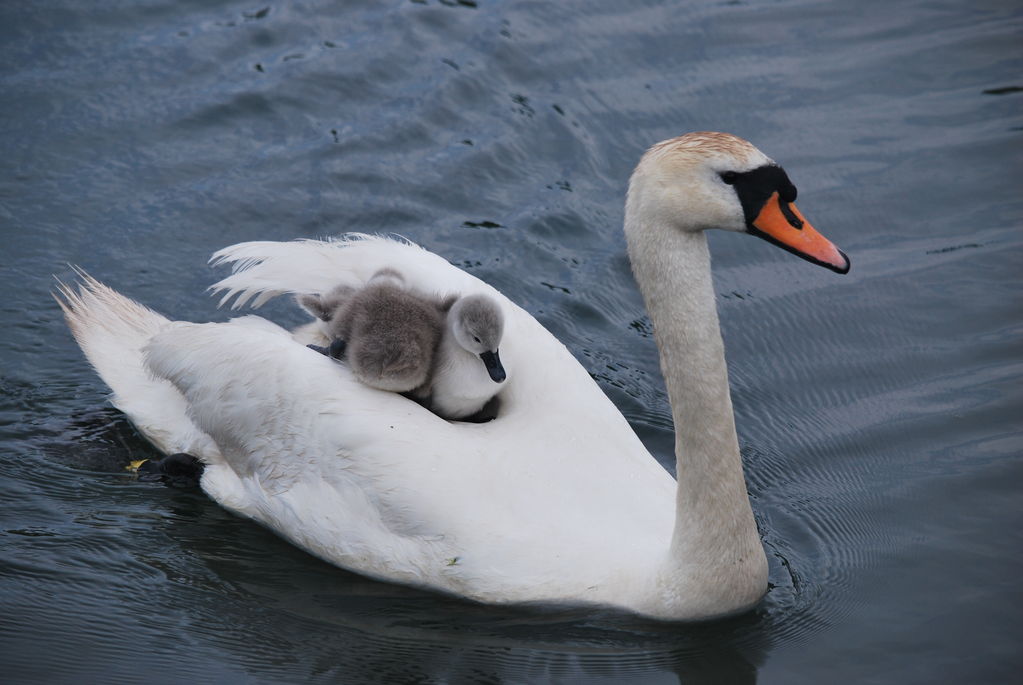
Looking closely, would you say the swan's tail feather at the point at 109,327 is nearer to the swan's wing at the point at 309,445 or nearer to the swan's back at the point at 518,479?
the swan's wing at the point at 309,445

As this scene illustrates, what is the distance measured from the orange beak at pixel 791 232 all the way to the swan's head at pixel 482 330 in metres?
1.27

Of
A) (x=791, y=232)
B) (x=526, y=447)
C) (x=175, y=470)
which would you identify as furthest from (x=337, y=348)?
(x=791, y=232)

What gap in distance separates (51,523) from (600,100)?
5860 mm

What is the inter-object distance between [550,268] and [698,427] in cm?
353

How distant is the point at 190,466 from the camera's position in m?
6.84

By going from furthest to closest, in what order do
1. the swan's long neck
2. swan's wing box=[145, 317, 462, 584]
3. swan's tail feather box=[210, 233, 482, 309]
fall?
swan's tail feather box=[210, 233, 482, 309] → swan's wing box=[145, 317, 462, 584] → the swan's long neck

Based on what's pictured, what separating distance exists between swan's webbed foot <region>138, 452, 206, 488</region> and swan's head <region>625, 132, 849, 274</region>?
2.84 m

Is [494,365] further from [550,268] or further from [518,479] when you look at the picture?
[550,268]

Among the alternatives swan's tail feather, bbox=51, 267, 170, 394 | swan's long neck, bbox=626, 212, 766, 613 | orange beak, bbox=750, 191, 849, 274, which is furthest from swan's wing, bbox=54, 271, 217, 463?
orange beak, bbox=750, 191, 849, 274

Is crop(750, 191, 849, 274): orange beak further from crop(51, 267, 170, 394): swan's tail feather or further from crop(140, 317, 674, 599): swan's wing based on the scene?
crop(51, 267, 170, 394): swan's tail feather

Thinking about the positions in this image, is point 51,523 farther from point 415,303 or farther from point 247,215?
point 247,215

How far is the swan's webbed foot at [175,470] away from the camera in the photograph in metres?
6.84

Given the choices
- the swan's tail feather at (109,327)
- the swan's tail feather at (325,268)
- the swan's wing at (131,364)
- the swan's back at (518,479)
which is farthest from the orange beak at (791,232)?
the swan's tail feather at (109,327)

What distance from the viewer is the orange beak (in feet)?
17.5
